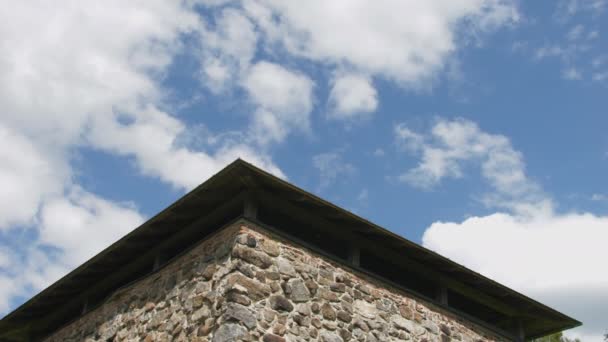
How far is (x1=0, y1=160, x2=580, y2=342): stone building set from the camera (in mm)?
10227

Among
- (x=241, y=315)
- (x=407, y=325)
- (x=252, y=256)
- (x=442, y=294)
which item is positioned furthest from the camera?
(x=442, y=294)

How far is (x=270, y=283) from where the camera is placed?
33.8ft

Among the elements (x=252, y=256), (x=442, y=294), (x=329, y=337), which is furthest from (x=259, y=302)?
(x=442, y=294)

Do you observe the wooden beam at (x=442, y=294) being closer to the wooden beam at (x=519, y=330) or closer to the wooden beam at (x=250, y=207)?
the wooden beam at (x=519, y=330)

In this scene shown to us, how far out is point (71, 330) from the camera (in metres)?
13.5

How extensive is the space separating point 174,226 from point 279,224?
182 cm

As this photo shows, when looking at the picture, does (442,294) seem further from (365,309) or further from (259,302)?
(259,302)

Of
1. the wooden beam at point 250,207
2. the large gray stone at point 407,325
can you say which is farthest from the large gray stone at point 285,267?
the large gray stone at point 407,325

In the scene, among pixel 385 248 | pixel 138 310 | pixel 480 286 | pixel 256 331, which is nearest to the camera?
pixel 256 331

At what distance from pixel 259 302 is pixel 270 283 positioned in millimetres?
395

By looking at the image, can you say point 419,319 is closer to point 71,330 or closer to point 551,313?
point 551,313

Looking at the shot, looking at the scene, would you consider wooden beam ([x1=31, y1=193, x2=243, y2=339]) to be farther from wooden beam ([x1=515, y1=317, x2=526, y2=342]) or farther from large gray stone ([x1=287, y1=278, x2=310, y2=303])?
wooden beam ([x1=515, y1=317, x2=526, y2=342])

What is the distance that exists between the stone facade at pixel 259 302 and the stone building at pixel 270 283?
0.07ft

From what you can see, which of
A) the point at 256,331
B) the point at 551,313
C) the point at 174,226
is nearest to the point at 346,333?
the point at 256,331
